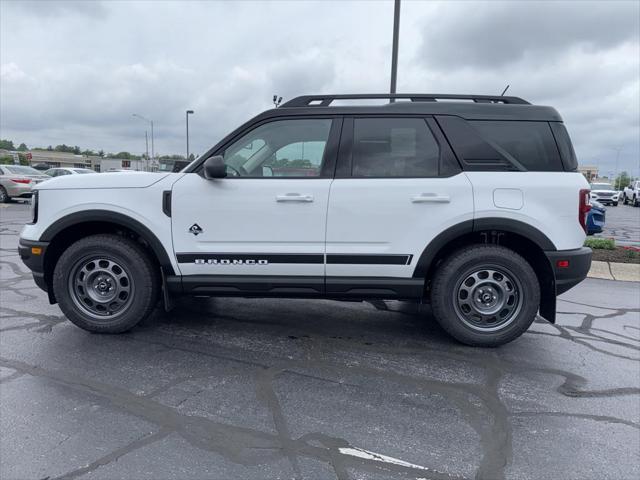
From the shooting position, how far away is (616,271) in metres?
7.70

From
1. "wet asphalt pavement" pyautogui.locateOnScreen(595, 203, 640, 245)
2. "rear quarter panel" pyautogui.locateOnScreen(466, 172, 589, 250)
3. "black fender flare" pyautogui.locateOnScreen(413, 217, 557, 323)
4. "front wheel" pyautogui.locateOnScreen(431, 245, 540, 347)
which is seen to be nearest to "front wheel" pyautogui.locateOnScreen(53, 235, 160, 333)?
"black fender flare" pyautogui.locateOnScreen(413, 217, 557, 323)

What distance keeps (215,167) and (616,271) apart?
7.09m

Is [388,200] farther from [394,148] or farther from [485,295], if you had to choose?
[485,295]

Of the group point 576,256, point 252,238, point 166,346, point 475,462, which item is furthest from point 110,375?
point 576,256

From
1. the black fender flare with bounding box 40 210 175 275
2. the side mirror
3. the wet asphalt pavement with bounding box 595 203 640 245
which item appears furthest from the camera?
the wet asphalt pavement with bounding box 595 203 640 245

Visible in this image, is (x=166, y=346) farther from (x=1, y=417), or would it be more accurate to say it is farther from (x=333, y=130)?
(x=333, y=130)

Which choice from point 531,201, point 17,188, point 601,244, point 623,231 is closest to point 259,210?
point 531,201

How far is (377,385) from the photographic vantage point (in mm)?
3363

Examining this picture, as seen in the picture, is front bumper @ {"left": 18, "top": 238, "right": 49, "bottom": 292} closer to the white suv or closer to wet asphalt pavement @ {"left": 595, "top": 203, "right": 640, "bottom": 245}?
the white suv

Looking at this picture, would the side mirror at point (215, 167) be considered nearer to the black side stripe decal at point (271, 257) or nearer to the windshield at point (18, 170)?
the black side stripe decal at point (271, 257)

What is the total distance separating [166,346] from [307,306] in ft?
5.76

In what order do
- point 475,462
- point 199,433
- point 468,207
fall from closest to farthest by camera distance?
point 475,462, point 199,433, point 468,207

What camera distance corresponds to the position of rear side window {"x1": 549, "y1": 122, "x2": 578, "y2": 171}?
152 inches

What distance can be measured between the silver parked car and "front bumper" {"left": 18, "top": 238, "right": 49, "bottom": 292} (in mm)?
16913
